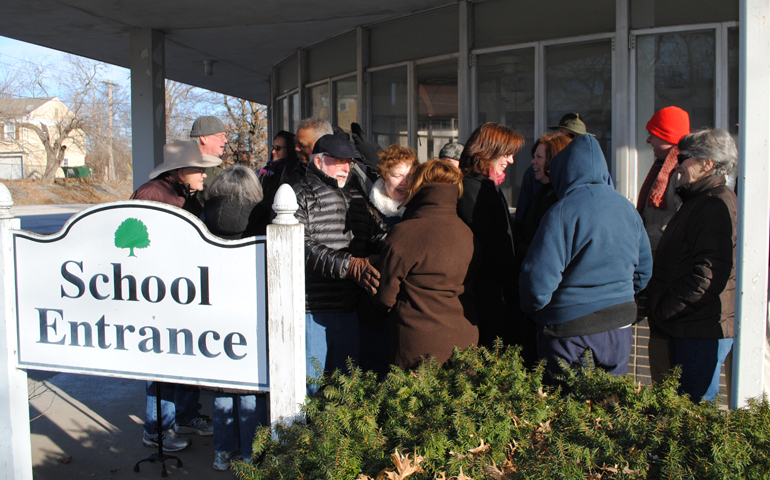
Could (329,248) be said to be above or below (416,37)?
below

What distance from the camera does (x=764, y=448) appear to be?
1.95 metres

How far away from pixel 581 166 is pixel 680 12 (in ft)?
13.6

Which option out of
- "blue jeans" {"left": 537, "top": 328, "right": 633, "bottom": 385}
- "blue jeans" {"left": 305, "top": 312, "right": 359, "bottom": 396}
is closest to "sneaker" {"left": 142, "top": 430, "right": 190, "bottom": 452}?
"blue jeans" {"left": 305, "top": 312, "right": 359, "bottom": 396}

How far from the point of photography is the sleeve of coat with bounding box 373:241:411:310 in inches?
110

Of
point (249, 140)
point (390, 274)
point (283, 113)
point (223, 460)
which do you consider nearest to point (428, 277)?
point (390, 274)

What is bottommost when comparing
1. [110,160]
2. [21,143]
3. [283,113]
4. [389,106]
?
[389,106]

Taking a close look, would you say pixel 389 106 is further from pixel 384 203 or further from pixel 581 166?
pixel 581 166

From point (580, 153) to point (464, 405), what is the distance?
129 cm

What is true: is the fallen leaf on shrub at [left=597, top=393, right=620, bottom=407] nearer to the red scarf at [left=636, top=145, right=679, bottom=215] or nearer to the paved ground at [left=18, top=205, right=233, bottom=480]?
the red scarf at [left=636, top=145, right=679, bottom=215]

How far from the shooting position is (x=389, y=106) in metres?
8.09

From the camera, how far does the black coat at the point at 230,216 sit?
128 inches

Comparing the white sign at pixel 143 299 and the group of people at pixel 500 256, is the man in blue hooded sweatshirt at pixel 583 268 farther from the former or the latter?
the white sign at pixel 143 299

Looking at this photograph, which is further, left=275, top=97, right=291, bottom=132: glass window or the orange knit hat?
left=275, top=97, right=291, bottom=132: glass window

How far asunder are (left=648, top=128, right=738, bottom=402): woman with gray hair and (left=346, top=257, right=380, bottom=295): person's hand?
1457 millimetres
